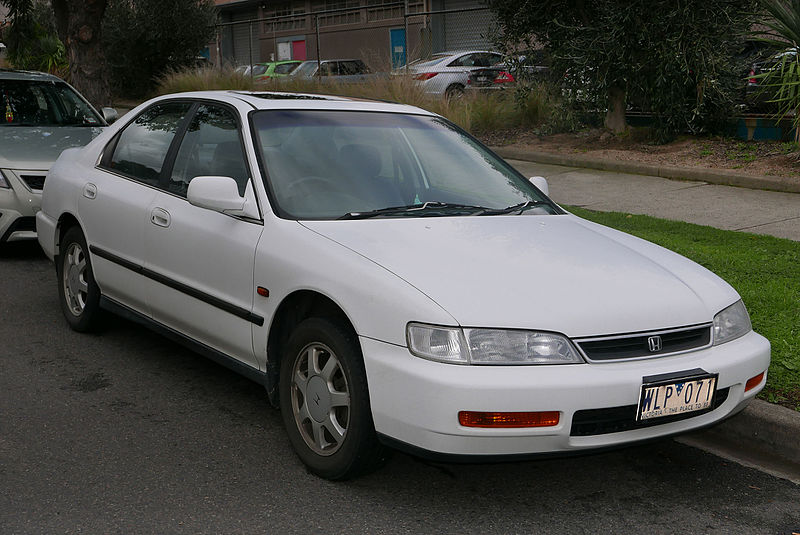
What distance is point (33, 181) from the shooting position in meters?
7.87

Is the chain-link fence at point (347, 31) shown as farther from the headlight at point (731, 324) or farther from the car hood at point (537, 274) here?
the headlight at point (731, 324)

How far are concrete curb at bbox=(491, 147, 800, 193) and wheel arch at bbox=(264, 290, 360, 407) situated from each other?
7659 millimetres

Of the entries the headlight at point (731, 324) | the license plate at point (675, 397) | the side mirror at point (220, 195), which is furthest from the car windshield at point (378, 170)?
the license plate at point (675, 397)

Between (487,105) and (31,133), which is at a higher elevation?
(31,133)

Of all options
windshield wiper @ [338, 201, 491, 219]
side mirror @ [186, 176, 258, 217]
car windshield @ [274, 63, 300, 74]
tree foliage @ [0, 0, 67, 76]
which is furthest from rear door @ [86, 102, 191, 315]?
tree foliage @ [0, 0, 67, 76]

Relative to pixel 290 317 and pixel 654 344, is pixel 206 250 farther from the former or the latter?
pixel 654 344

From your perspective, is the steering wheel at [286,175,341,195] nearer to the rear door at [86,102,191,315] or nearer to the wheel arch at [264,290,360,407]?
the wheel arch at [264,290,360,407]

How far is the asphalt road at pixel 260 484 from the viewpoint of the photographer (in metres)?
3.46

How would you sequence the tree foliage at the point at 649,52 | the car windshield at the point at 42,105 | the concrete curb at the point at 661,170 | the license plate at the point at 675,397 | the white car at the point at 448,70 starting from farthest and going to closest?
the white car at the point at 448,70
the tree foliage at the point at 649,52
the concrete curb at the point at 661,170
the car windshield at the point at 42,105
the license plate at the point at 675,397

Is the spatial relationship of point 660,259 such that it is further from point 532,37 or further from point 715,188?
point 532,37

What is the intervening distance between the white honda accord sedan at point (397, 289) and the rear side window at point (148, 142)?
0.7 inches

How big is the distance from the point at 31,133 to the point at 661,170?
710 cm

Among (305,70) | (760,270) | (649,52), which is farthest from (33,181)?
(305,70)

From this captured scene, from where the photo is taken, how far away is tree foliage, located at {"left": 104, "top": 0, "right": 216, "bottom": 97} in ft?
83.8
